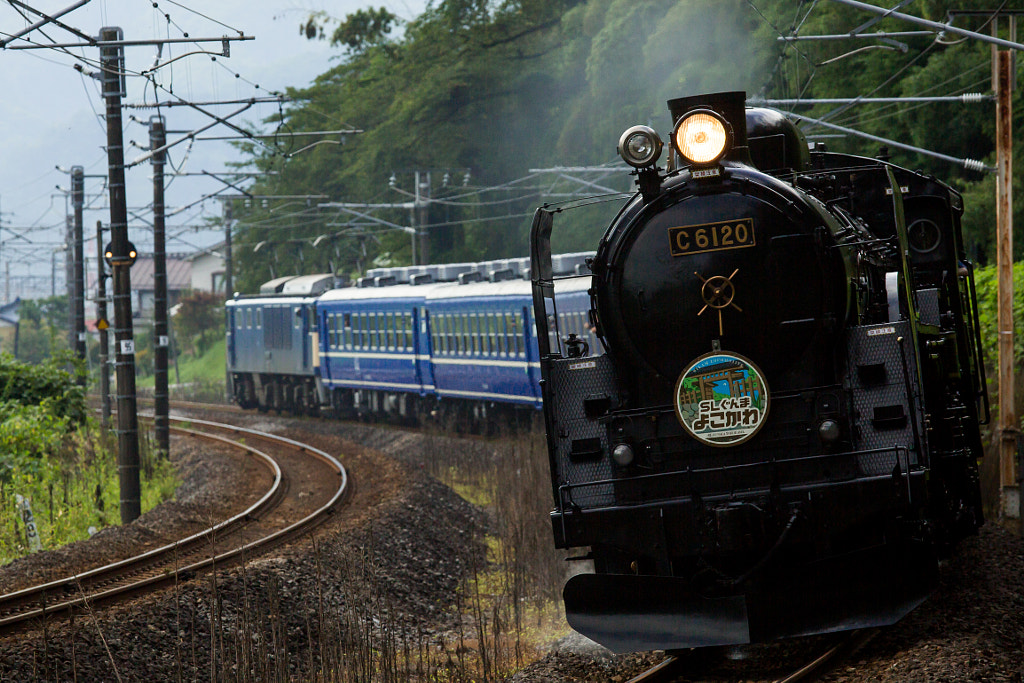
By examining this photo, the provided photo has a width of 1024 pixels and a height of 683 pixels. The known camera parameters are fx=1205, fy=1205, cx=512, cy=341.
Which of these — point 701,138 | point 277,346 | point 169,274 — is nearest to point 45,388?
point 277,346

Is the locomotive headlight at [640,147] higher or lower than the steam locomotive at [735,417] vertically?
higher

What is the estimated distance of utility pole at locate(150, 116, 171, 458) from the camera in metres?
20.2

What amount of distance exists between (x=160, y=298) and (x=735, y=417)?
15.5 m

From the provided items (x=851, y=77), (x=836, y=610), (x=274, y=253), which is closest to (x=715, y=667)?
(x=836, y=610)

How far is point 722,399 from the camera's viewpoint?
23.0 feet

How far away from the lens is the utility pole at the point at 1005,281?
11.9 meters

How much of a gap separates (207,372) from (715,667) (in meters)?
58.5

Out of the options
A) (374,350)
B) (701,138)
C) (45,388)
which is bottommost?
(45,388)

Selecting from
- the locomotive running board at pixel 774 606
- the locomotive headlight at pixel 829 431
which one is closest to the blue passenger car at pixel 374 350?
the locomotive running board at pixel 774 606

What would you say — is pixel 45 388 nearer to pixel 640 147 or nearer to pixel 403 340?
pixel 403 340

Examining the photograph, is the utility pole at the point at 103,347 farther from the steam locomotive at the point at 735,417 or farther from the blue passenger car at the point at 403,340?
the steam locomotive at the point at 735,417

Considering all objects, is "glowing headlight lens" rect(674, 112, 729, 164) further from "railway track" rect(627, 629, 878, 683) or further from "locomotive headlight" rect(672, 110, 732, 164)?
"railway track" rect(627, 629, 878, 683)

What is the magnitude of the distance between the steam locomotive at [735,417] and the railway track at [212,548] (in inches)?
121

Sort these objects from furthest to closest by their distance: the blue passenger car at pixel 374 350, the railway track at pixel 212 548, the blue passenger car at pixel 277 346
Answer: the blue passenger car at pixel 277 346
the blue passenger car at pixel 374 350
the railway track at pixel 212 548
